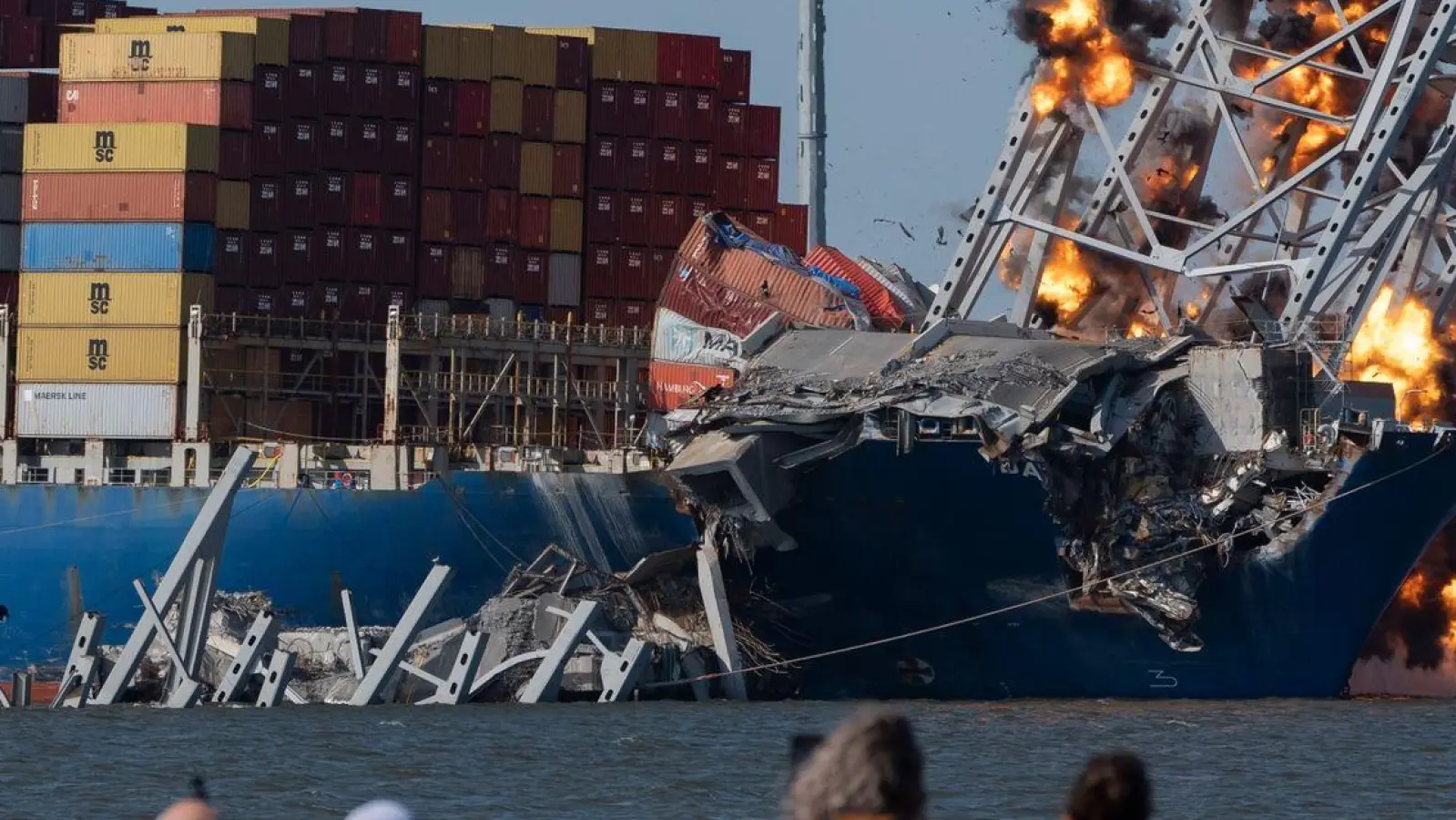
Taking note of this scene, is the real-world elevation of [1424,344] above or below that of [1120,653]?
above

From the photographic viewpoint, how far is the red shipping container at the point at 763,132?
72.9 metres

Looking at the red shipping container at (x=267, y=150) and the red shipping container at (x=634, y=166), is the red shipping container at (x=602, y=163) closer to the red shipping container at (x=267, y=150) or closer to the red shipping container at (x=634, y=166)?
the red shipping container at (x=634, y=166)

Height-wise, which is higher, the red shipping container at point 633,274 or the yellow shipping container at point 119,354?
the red shipping container at point 633,274

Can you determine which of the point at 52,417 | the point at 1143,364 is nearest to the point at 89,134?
the point at 52,417

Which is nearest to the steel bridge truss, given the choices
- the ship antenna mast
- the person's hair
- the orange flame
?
the orange flame

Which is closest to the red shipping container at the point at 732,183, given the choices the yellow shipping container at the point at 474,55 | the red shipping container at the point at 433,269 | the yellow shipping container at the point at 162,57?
the yellow shipping container at the point at 474,55

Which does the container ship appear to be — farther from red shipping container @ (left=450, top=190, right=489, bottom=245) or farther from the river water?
the river water

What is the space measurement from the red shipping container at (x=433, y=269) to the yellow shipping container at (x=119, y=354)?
24.5 ft

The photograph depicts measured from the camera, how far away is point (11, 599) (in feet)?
197

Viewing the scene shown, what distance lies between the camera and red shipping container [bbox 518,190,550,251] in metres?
70.6

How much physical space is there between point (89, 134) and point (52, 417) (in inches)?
249

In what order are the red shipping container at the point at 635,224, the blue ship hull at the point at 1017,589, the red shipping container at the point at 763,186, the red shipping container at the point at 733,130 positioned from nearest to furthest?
the blue ship hull at the point at 1017,589
the red shipping container at the point at 635,224
the red shipping container at the point at 733,130
the red shipping container at the point at 763,186

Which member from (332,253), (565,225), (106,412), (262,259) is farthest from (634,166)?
(106,412)

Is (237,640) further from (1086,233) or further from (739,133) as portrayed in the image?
(739,133)
